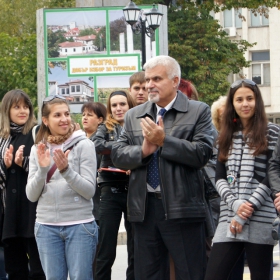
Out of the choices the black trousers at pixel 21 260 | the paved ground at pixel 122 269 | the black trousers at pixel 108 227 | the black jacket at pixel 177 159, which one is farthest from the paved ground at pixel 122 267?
the black jacket at pixel 177 159

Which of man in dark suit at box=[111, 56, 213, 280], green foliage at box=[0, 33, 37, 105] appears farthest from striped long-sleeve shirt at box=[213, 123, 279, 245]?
green foliage at box=[0, 33, 37, 105]

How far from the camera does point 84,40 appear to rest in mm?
22281

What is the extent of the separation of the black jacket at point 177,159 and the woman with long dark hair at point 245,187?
Answer: 222 millimetres

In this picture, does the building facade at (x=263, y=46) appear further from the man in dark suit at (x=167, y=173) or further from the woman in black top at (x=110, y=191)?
the man in dark suit at (x=167, y=173)

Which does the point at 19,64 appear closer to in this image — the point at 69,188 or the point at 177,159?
the point at 69,188

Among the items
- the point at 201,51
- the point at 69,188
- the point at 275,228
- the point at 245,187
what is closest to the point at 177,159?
the point at 245,187

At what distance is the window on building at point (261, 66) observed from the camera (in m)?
50.3

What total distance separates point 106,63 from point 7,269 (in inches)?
580

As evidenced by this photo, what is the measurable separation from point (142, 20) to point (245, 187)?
1471 centimetres

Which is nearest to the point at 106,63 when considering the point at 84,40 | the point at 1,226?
the point at 84,40

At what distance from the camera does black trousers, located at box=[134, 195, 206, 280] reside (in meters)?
6.07

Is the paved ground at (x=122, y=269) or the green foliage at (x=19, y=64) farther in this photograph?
the green foliage at (x=19, y=64)

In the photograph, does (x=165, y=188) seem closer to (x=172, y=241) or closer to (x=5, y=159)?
(x=172, y=241)

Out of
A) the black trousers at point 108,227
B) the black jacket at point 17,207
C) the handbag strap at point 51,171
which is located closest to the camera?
the handbag strap at point 51,171
